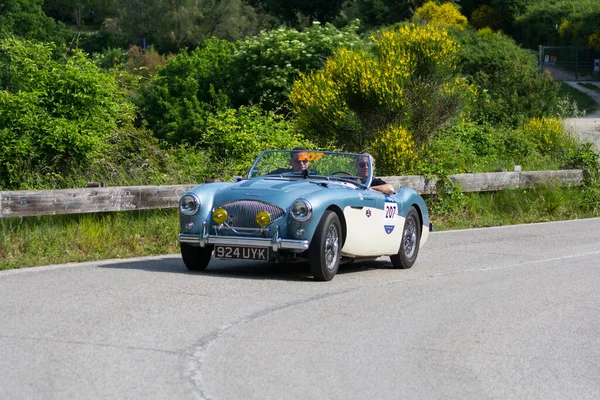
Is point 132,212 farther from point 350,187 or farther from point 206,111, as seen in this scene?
point 206,111

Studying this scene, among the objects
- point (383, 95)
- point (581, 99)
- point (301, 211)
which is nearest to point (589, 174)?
point (383, 95)

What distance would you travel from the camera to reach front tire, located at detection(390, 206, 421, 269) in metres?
12.6

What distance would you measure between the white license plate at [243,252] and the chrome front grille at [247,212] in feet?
0.79

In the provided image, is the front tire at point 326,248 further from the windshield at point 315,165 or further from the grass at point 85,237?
the grass at point 85,237

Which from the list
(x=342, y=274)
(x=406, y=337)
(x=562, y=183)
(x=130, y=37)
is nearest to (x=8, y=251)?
(x=342, y=274)

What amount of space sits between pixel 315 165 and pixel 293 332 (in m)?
4.57

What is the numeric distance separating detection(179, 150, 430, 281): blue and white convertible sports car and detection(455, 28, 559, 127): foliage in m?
16.2

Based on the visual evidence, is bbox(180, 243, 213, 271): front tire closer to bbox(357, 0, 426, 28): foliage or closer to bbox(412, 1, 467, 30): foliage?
bbox(412, 1, 467, 30): foliage

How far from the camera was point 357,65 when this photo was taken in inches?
851

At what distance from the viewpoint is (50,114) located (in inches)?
704

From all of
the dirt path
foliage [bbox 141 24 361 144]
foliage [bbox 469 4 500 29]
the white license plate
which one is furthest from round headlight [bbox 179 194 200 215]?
foliage [bbox 469 4 500 29]

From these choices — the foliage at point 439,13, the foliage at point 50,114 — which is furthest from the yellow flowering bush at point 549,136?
the foliage at point 439,13

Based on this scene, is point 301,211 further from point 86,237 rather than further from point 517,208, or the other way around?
point 517,208

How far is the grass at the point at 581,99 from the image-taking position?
177 feet
